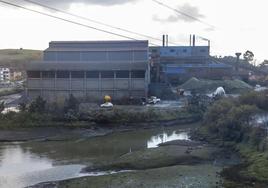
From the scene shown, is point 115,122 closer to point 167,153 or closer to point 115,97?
point 115,97

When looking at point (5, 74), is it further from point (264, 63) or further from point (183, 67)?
point (264, 63)

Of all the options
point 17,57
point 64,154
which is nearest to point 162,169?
point 64,154

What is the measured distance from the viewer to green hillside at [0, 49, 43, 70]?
11131 centimetres

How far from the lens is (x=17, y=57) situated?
120 m

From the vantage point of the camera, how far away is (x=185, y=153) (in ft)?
95.0

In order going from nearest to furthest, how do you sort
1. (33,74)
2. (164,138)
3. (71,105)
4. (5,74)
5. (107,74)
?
(164,138) < (71,105) < (107,74) < (33,74) < (5,74)

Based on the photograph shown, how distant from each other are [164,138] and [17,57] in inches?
3561

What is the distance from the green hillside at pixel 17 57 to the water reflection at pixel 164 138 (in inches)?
2894

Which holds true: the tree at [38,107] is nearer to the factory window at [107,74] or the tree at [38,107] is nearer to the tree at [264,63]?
the factory window at [107,74]

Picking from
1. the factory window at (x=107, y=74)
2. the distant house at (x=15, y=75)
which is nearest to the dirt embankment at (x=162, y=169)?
the factory window at (x=107, y=74)

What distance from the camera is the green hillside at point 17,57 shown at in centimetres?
11131

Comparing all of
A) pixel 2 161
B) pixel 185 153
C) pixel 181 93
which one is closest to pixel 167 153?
pixel 185 153

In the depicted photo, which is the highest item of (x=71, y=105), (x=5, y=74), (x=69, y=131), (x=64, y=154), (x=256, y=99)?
(x=5, y=74)

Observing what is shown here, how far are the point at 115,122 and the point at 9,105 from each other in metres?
14.4
